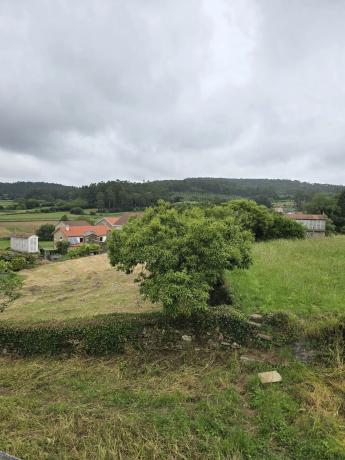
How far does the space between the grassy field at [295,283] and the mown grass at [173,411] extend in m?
1.90

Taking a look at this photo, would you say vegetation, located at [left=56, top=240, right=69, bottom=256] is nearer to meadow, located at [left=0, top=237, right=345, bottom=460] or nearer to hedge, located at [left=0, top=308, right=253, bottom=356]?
hedge, located at [left=0, top=308, right=253, bottom=356]

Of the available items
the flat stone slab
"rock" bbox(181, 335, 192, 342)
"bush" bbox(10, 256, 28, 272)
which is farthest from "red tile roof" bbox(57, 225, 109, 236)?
the flat stone slab

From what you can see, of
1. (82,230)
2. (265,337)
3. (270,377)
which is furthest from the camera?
(82,230)

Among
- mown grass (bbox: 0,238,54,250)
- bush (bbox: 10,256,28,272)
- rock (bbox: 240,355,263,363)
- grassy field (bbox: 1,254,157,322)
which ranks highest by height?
rock (bbox: 240,355,263,363)

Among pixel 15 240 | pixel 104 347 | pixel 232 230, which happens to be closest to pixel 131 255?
pixel 104 347

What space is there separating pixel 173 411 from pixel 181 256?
142 inches

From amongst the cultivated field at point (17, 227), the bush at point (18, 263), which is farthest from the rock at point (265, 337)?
Answer: the cultivated field at point (17, 227)

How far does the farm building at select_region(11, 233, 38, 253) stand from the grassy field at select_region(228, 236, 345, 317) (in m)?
42.9

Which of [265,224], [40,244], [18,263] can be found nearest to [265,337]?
[265,224]

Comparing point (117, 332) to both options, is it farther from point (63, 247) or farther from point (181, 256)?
point (63, 247)

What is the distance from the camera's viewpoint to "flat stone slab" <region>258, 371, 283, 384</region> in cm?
605

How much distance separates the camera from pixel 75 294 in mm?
18609

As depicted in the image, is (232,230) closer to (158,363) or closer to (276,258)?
(158,363)

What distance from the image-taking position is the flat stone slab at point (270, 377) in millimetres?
6047
